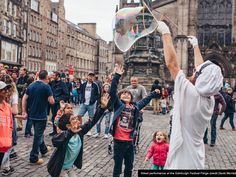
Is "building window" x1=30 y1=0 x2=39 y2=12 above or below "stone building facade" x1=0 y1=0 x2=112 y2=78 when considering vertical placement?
above

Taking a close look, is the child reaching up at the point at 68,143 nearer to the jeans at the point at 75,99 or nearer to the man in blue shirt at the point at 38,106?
the man in blue shirt at the point at 38,106

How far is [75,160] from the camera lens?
5.19 metres

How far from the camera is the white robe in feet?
10.3

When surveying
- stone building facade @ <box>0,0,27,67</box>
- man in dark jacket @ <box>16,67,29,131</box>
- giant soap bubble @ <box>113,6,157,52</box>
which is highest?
stone building facade @ <box>0,0,27,67</box>

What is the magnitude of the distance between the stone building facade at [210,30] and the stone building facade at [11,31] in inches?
734

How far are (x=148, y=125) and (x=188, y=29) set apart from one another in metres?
31.7

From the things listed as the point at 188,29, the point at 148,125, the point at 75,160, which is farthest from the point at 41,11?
the point at 75,160

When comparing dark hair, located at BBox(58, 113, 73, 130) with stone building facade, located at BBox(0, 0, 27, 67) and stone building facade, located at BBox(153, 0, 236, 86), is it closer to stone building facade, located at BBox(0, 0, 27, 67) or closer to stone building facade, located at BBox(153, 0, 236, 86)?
stone building facade, located at BBox(0, 0, 27, 67)

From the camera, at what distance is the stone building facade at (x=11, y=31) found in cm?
4062

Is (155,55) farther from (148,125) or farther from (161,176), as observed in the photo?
(161,176)

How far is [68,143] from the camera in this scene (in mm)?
5074

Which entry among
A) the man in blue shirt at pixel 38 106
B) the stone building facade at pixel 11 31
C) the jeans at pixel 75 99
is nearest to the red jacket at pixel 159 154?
the man in blue shirt at pixel 38 106

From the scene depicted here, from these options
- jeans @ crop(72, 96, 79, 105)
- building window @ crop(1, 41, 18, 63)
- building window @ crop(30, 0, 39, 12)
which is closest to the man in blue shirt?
jeans @ crop(72, 96, 79, 105)

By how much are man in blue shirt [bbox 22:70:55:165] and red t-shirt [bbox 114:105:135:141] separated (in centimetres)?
235
